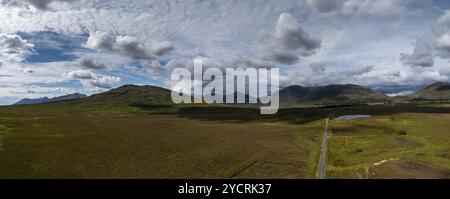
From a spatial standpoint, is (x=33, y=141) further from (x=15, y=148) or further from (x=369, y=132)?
(x=369, y=132)

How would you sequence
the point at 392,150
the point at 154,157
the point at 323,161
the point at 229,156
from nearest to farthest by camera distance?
the point at 323,161 < the point at 154,157 < the point at 229,156 < the point at 392,150

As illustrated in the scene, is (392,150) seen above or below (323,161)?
above

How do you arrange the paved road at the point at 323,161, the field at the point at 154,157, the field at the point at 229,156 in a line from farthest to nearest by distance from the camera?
the field at the point at 154,157 → the field at the point at 229,156 → the paved road at the point at 323,161

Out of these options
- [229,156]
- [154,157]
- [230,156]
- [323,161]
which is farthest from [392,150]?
[154,157]

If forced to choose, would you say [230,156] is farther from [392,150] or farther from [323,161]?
[392,150]

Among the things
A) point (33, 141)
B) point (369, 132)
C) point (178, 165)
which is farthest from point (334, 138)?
point (33, 141)

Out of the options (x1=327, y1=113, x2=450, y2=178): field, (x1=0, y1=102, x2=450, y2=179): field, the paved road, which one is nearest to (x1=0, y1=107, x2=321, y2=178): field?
(x1=0, y1=102, x2=450, y2=179): field

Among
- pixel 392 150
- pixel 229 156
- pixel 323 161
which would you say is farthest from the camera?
pixel 392 150

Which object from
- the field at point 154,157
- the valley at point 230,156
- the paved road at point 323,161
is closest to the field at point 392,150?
the valley at point 230,156

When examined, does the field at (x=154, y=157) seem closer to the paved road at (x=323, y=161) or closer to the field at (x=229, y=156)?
the field at (x=229, y=156)

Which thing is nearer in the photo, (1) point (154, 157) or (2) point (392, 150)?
(1) point (154, 157)

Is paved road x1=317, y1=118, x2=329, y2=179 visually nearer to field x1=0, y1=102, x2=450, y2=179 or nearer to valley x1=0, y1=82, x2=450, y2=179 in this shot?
valley x1=0, y1=82, x2=450, y2=179

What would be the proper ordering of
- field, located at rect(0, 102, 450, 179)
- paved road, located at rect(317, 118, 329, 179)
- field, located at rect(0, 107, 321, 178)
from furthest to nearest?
field, located at rect(0, 107, 321, 178)
field, located at rect(0, 102, 450, 179)
paved road, located at rect(317, 118, 329, 179)
